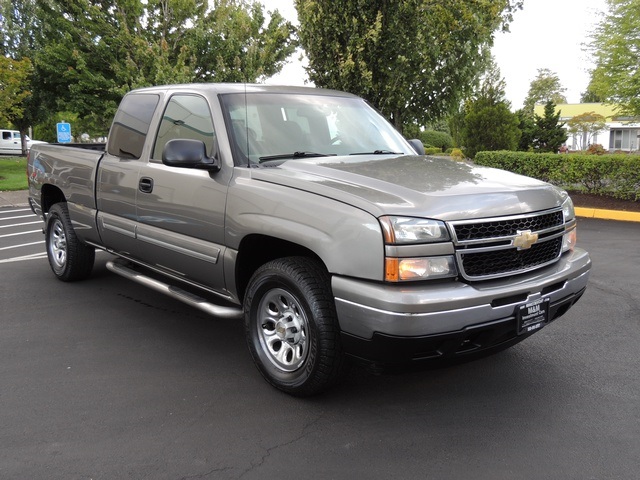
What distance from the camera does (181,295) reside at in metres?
4.24

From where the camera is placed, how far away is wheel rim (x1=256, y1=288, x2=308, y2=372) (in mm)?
→ 3441

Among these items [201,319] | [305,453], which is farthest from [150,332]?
[305,453]

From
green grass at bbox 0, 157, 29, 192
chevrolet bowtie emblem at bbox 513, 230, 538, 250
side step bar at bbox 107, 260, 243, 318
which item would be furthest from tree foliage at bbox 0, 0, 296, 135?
chevrolet bowtie emblem at bbox 513, 230, 538, 250

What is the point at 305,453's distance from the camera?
2.95 m

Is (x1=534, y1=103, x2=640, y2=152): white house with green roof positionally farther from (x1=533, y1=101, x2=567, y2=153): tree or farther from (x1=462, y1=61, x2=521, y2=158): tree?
(x1=462, y1=61, x2=521, y2=158): tree

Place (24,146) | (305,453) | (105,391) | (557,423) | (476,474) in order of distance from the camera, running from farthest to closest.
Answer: (24,146) < (105,391) < (557,423) < (305,453) < (476,474)

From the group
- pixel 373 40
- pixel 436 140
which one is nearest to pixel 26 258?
pixel 373 40

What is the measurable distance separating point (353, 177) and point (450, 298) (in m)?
0.98

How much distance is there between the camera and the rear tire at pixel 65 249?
598 cm

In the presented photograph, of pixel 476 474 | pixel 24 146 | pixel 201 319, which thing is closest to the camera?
pixel 476 474

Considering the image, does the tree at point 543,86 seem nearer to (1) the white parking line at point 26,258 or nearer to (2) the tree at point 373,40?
(2) the tree at point 373,40

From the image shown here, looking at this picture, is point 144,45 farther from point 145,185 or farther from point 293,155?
point 293,155

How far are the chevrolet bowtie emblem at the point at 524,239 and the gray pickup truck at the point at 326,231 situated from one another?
13 millimetres

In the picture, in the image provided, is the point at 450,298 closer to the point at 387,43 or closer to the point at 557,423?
the point at 557,423
